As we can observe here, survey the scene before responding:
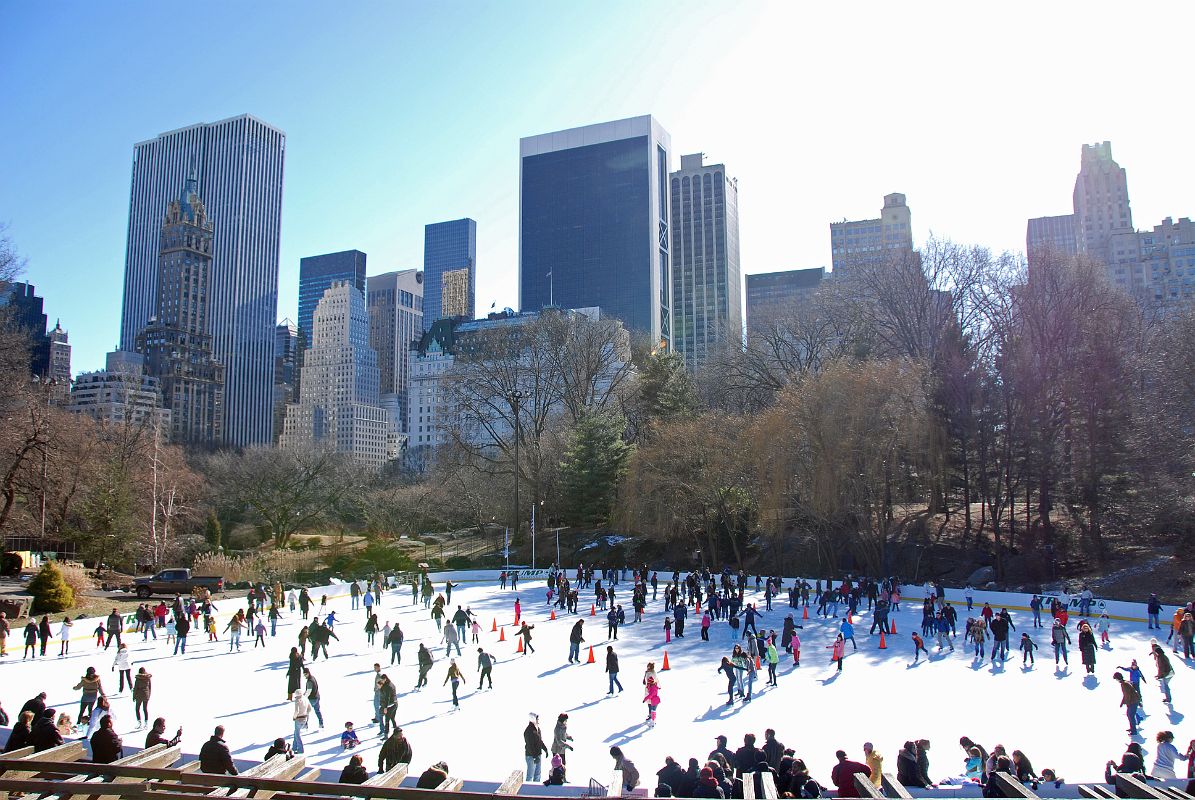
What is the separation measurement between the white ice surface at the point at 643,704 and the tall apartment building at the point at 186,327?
437 ft

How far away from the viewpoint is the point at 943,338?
41875 millimetres

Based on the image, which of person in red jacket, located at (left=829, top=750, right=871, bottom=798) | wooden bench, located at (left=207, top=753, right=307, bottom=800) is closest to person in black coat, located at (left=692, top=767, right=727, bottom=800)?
person in red jacket, located at (left=829, top=750, right=871, bottom=798)

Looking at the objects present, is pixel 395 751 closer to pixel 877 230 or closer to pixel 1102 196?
pixel 877 230

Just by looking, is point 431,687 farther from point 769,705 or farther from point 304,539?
point 304,539

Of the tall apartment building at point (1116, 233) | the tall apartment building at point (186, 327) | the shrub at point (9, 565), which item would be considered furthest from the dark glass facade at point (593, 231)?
the shrub at point (9, 565)

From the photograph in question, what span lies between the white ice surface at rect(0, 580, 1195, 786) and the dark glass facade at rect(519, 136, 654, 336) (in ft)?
435

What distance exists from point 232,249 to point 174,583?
173694mm

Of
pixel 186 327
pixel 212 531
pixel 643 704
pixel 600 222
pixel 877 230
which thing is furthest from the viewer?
pixel 186 327

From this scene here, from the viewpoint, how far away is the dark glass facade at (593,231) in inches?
6161

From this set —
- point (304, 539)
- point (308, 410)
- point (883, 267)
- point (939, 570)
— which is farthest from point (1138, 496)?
point (308, 410)

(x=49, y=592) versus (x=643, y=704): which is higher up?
(x=49, y=592)

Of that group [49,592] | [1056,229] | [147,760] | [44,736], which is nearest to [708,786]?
[147,760]

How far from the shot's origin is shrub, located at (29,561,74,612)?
2647cm

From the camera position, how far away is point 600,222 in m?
159
